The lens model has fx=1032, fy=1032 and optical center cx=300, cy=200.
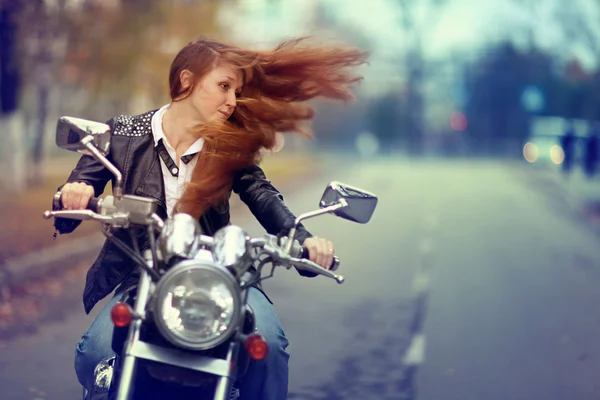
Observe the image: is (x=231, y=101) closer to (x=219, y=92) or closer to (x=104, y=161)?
(x=219, y=92)

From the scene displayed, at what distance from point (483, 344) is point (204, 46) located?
503cm

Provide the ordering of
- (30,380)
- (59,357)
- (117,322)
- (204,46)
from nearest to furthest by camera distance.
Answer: (117,322), (204,46), (30,380), (59,357)

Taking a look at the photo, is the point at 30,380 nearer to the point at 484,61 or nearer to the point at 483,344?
the point at 483,344

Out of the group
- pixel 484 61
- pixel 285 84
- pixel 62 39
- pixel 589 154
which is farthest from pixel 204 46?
pixel 484 61

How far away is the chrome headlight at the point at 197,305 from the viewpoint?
8.77ft

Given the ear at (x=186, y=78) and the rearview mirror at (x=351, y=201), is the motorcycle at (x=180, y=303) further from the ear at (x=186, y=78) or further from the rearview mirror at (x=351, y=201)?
the ear at (x=186, y=78)

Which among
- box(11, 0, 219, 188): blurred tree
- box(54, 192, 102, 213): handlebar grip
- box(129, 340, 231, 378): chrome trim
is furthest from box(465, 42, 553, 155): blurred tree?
box(129, 340, 231, 378): chrome trim

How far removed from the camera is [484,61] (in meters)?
70.4

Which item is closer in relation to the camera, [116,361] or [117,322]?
[117,322]

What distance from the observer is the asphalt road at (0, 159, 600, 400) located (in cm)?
655

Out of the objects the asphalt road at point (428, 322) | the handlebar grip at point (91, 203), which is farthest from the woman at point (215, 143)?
the asphalt road at point (428, 322)

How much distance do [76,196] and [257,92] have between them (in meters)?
0.78

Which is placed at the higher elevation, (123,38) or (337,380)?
(123,38)

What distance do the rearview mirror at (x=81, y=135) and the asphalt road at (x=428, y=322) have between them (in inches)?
127
